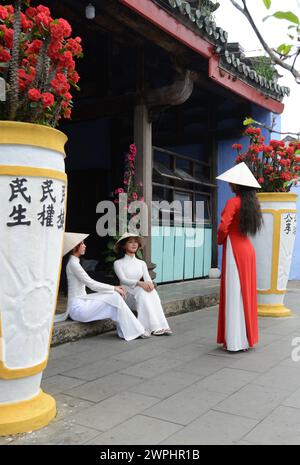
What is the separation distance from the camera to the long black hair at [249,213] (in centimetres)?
445

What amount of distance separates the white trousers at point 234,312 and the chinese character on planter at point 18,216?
2406 mm

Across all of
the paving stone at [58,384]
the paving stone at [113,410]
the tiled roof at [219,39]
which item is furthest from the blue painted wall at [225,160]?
the paving stone at [113,410]

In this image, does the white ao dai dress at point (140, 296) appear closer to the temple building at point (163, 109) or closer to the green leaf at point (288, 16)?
the temple building at point (163, 109)

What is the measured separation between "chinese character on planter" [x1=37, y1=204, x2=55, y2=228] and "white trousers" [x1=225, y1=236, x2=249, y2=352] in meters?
2.22

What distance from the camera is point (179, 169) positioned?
27.9 ft

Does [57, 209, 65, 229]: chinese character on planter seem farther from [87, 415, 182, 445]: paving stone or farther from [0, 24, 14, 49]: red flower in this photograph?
[87, 415, 182, 445]: paving stone

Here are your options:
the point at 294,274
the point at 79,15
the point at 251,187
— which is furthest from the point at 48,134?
the point at 294,274

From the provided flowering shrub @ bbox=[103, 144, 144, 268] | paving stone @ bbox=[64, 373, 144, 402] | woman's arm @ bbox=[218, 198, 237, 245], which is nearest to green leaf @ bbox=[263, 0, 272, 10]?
paving stone @ bbox=[64, 373, 144, 402]

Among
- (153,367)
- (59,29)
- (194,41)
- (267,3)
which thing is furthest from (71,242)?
(267,3)

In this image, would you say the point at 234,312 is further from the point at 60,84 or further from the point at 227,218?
the point at 60,84

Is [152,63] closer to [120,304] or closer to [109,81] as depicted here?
[109,81]

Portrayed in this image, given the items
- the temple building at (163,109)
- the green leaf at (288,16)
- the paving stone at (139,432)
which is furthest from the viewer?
the temple building at (163,109)

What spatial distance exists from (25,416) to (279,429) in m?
1.44

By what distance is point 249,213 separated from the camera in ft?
14.6
